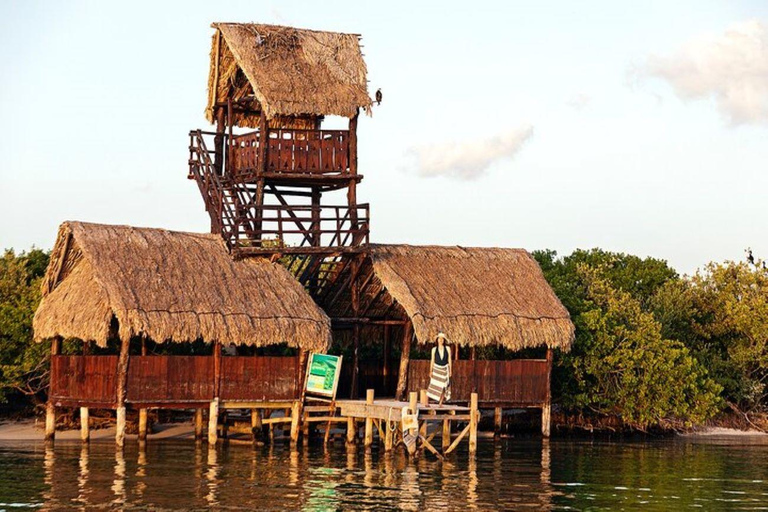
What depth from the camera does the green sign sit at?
33000mm

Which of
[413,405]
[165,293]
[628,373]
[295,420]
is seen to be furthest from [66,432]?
[628,373]

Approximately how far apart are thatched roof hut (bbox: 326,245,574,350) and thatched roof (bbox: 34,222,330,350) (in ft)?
8.30

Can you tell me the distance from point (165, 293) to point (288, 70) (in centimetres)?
721

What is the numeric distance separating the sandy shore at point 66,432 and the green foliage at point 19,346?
852 millimetres

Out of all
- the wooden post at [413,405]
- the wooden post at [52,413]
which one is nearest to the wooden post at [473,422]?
the wooden post at [413,405]

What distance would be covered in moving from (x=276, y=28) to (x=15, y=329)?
1035 cm

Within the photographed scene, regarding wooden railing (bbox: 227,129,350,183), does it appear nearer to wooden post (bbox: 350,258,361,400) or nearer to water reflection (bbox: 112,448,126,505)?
wooden post (bbox: 350,258,361,400)

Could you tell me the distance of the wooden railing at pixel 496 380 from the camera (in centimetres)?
3509

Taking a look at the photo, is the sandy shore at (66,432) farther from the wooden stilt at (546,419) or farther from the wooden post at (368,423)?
the wooden stilt at (546,419)

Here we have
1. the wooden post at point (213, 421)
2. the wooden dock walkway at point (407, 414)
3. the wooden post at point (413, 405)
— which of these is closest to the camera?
the wooden post at point (413, 405)

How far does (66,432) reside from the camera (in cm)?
3575

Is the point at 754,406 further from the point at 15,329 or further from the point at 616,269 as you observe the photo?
the point at 15,329

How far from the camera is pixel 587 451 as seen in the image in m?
35.1

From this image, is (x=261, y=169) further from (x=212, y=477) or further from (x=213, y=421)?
(x=212, y=477)
